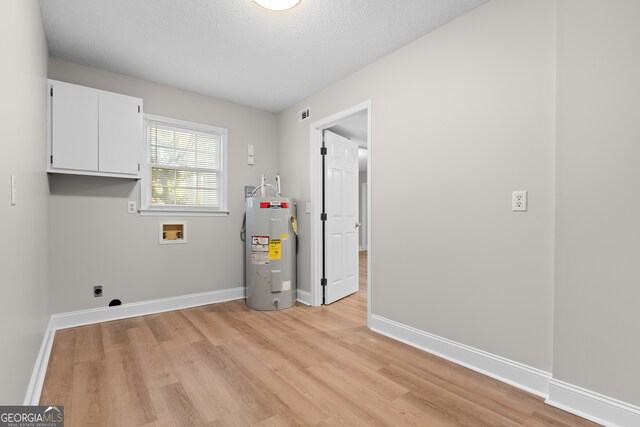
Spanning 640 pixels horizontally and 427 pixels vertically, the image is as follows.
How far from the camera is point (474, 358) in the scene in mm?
2117

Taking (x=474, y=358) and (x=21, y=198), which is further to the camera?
(x=474, y=358)

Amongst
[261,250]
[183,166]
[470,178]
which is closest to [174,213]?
[183,166]

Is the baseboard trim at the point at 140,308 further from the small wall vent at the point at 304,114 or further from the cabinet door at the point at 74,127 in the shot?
the small wall vent at the point at 304,114

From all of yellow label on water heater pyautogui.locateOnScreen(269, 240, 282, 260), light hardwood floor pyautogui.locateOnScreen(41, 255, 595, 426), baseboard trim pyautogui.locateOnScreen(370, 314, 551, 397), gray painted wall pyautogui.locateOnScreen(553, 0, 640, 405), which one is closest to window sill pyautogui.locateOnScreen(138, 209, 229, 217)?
yellow label on water heater pyautogui.locateOnScreen(269, 240, 282, 260)

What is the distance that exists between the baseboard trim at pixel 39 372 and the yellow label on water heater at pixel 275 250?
2.03 m

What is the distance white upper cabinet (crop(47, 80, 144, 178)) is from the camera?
2617mm

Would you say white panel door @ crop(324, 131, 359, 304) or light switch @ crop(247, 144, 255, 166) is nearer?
white panel door @ crop(324, 131, 359, 304)

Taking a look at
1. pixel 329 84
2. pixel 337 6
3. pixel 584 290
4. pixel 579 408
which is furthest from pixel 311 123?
pixel 579 408

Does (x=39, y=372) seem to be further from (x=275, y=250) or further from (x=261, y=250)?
(x=275, y=250)

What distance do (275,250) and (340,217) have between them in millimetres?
964

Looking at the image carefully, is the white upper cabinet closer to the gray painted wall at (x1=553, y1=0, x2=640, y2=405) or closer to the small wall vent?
the small wall vent

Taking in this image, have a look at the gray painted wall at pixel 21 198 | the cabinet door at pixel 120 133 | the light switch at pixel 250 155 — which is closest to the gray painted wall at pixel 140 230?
the light switch at pixel 250 155

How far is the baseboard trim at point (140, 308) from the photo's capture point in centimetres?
289

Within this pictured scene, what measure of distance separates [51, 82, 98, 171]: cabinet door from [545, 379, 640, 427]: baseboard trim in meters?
3.94
